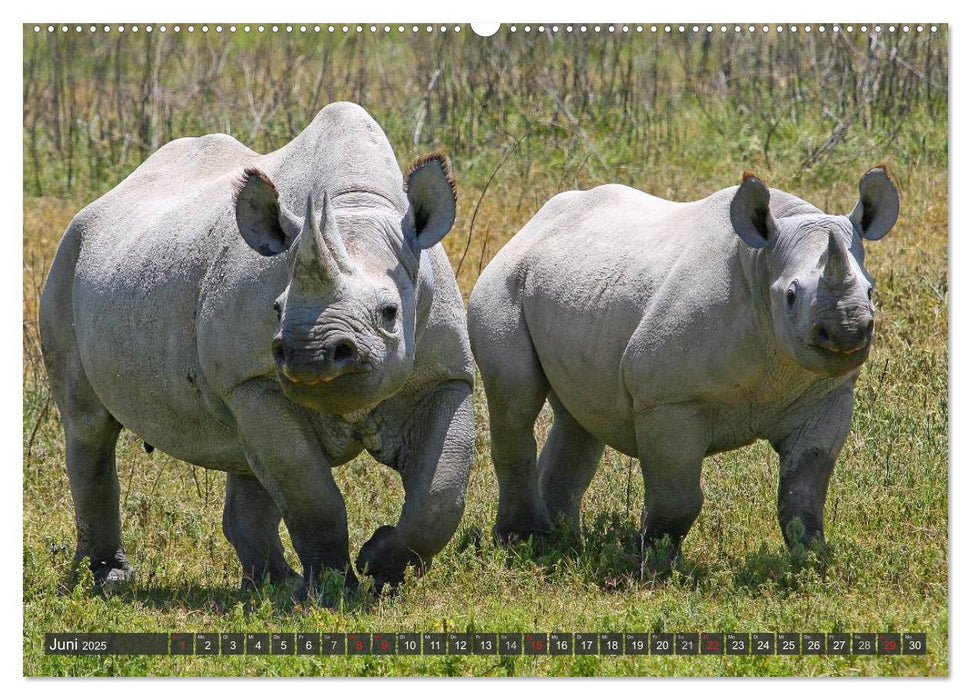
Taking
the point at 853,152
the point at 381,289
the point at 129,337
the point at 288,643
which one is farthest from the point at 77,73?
the point at 853,152

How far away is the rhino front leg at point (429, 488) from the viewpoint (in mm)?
8383

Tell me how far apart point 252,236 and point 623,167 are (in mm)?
6755

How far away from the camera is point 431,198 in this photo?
8.23m

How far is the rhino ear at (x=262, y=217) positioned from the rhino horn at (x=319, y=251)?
0.50 metres

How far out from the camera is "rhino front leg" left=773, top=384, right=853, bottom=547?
9219 millimetres

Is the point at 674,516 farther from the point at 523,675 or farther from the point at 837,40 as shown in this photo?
the point at 837,40

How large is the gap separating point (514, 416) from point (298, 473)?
2204 millimetres

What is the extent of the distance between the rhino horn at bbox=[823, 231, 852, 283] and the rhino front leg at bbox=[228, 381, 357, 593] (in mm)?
2426

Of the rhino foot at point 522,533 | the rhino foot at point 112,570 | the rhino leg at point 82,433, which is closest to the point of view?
the rhino foot at point 112,570

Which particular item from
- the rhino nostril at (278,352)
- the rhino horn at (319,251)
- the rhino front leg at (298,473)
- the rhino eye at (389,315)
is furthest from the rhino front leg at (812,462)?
the rhino nostril at (278,352)

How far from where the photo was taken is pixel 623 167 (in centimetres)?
1452

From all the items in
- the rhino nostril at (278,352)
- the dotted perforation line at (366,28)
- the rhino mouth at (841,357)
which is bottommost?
the rhino mouth at (841,357)

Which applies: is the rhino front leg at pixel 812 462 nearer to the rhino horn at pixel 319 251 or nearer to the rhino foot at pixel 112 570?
the rhino horn at pixel 319 251

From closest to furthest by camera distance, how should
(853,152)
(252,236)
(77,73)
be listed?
(252,236) < (77,73) < (853,152)
